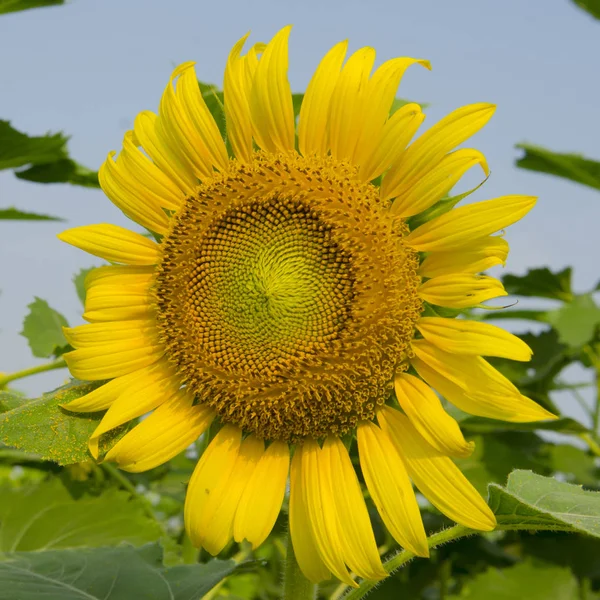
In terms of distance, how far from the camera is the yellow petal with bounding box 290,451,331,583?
6.05 ft

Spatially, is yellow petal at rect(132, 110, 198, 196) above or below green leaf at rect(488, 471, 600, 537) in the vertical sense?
above

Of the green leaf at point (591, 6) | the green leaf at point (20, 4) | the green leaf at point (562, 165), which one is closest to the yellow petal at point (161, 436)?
the green leaf at point (20, 4)

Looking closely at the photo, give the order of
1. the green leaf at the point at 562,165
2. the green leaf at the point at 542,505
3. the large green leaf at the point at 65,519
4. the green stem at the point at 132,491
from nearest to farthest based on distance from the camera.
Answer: the green leaf at the point at 542,505 → the large green leaf at the point at 65,519 → the green stem at the point at 132,491 → the green leaf at the point at 562,165

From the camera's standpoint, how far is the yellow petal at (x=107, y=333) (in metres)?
2.07

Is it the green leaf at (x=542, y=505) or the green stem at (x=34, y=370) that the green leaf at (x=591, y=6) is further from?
the green stem at (x=34, y=370)

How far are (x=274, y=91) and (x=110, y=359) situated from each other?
78 centimetres

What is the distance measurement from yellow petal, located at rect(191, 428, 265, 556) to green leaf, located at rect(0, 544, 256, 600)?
11.0 inches

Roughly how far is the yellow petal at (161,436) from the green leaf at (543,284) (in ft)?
10.2

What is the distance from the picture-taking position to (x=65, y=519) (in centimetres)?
299

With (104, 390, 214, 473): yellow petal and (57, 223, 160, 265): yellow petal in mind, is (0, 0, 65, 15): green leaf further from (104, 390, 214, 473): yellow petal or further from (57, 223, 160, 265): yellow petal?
(104, 390, 214, 473): yellow petal

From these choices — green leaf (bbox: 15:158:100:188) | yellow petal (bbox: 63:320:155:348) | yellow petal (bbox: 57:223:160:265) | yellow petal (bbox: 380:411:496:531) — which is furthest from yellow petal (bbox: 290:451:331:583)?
green leaf (bbox: 15:158:100:188)

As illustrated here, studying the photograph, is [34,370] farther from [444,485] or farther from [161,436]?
[444,485]

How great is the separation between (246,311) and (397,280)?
38cm

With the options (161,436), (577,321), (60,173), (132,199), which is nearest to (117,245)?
(132,199)
